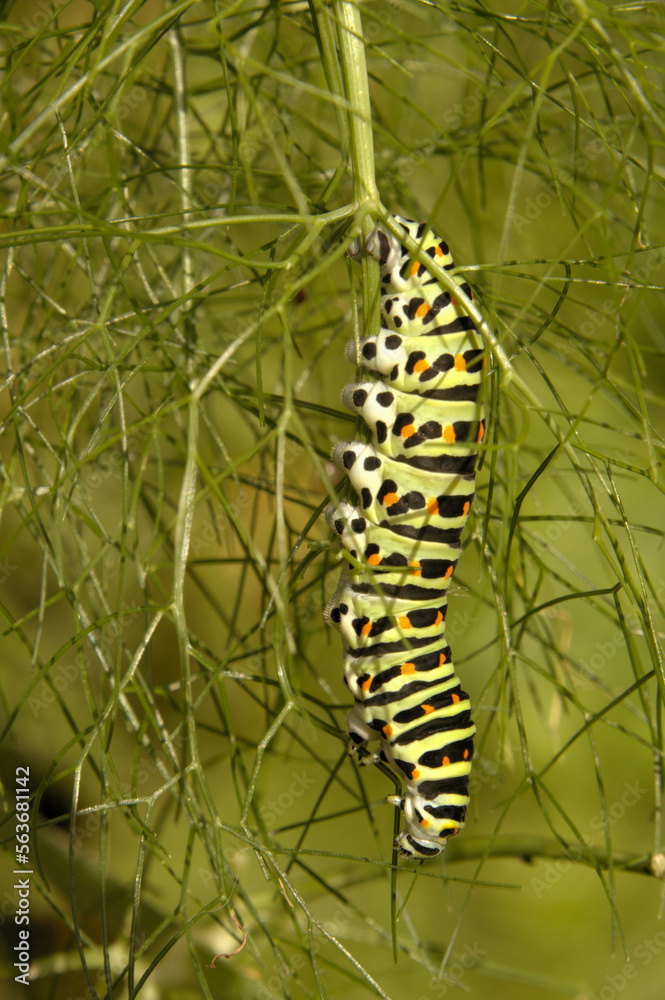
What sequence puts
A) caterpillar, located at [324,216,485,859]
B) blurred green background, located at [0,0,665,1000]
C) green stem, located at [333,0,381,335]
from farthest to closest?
blurred green background, located at [0,0,665,1000], caterpillar, located at [324,216,485,859], green stem, located at [333,0,381,335]

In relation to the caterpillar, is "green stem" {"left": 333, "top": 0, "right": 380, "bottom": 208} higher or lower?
higher

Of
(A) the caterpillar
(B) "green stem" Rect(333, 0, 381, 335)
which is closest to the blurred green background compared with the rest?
(A) the caterpillar

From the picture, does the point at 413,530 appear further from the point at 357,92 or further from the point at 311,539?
the point at 357,92

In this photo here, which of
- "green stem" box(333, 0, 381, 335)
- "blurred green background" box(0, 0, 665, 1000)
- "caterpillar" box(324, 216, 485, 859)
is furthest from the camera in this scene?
"blurred green background" box(0, 0, 665, 1000)

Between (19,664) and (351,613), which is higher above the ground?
(351,613)

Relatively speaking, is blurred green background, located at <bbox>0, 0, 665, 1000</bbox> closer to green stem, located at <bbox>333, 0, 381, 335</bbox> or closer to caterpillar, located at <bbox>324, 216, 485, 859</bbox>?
caterpillar, located at <bbox>324, 216, 485, 859</bbox>

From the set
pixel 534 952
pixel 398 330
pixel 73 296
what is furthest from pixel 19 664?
pixel 534 952

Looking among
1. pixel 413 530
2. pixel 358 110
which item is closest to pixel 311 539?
pixel 413 530

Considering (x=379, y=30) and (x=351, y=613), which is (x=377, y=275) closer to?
(x=351, y=613)
